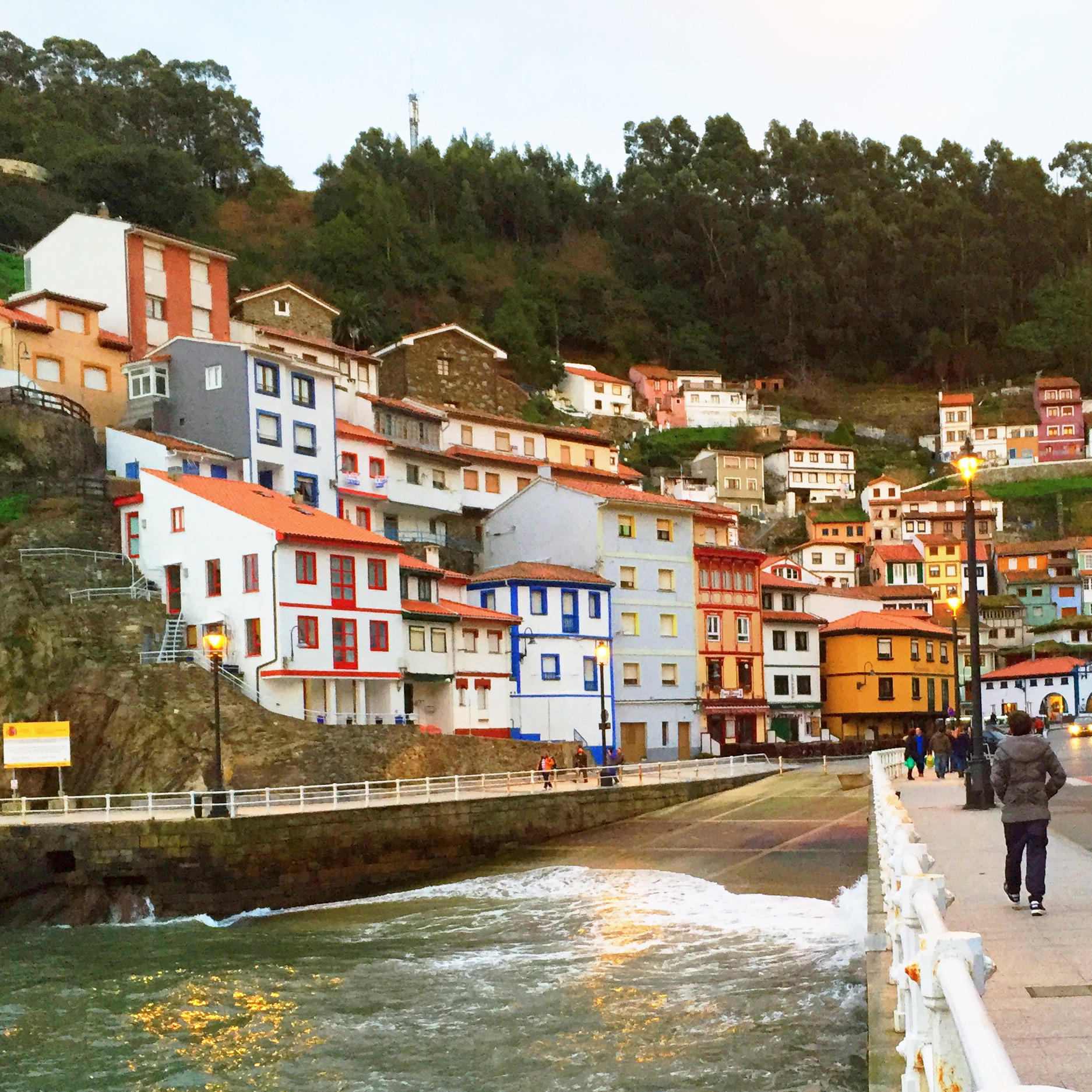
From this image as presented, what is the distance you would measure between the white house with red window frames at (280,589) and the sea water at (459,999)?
1563 cm

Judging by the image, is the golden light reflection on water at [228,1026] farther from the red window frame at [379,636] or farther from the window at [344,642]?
the red window frame at [379,636]

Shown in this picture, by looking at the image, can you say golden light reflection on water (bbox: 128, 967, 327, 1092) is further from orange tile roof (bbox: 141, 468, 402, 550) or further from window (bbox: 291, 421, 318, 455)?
window (bbox: 291, 421, 318, 455)

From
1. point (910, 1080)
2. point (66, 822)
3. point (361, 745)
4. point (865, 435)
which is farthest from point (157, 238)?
point (865, 435)

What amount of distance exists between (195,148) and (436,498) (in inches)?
2837

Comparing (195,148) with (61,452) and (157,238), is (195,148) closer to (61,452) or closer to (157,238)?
(157,238)

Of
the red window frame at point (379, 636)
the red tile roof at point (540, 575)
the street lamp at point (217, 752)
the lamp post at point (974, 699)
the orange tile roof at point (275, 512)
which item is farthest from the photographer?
the red tile roof at point (540, 575)

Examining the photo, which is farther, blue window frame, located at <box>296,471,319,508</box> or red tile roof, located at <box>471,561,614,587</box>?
red tile roof, located at <box>471,561,614,587</box>

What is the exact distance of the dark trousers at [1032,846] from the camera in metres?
12.5

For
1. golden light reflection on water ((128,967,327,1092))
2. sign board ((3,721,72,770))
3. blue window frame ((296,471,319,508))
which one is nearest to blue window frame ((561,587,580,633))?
blue window frame ((296,471,319,508))

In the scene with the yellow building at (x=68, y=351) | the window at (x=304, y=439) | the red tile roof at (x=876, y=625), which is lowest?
the red tile roof at (x=876, y=625)

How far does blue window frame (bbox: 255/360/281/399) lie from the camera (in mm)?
56469

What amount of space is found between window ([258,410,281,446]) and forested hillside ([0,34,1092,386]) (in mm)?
54857

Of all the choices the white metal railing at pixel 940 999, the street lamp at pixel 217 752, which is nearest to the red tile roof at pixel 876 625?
the street lamp at pixel 217 752

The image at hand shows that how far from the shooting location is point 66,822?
32.9 metres
